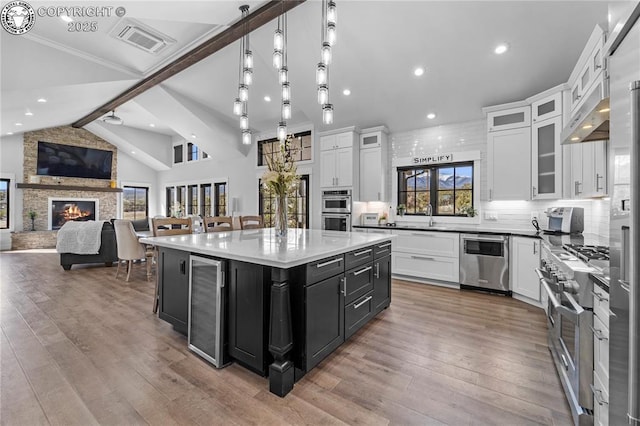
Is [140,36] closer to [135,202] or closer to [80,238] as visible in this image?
[80,238]

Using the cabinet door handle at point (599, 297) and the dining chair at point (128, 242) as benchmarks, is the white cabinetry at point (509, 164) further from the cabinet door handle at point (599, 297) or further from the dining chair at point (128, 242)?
the dining chair at point (128, 242)

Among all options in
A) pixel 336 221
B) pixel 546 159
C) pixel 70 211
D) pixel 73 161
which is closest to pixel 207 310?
pixel 336 221

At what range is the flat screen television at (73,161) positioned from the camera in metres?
8.62

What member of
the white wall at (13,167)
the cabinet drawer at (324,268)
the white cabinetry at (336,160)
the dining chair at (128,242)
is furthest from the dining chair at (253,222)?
the white wall at (13,167)

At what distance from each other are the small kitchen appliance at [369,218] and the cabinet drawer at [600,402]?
4158 mm

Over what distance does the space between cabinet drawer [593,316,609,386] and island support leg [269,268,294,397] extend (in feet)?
5.45

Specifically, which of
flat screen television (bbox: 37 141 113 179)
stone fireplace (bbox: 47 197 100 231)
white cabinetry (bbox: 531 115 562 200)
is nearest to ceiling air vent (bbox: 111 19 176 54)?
white cabinetry (bbox: 531 115 562 200)

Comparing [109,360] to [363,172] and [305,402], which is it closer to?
[305,402]

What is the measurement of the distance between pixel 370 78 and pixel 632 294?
13.5 feet

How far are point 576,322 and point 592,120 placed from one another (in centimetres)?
139

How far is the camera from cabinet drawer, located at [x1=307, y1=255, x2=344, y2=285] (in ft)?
6.29

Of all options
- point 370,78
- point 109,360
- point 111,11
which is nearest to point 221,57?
point 111,11

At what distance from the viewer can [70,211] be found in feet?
30.0

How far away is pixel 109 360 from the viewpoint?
7.16 feet
